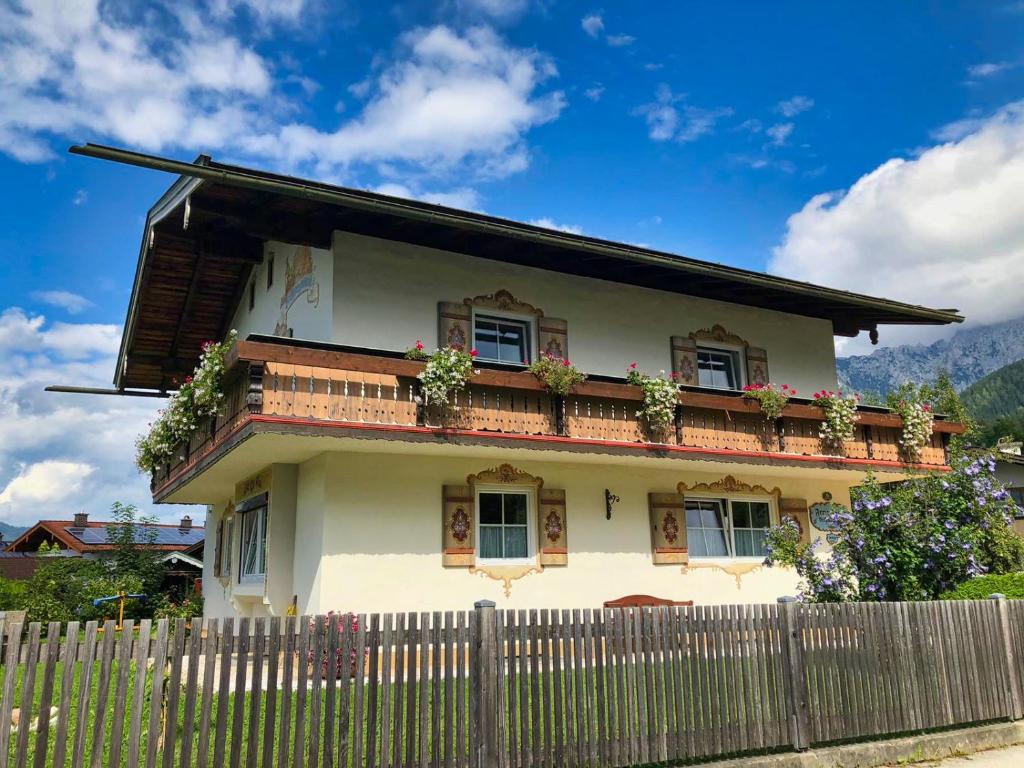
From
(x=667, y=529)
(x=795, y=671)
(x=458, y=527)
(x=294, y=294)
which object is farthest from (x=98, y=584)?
(x=795, y=671)

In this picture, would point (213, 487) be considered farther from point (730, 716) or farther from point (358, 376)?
point (730, 716)

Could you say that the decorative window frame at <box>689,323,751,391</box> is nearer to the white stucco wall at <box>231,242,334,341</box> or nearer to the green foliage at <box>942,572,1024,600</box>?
the green foliage at <box>942,572,1024,600</box>

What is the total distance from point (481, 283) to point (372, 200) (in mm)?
2898

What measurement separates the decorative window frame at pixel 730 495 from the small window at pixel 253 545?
7.28 metres

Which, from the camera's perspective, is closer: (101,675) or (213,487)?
(101,675)

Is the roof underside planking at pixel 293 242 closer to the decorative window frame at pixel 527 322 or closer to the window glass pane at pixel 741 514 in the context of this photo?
the decorative window frame at pixel 527 322

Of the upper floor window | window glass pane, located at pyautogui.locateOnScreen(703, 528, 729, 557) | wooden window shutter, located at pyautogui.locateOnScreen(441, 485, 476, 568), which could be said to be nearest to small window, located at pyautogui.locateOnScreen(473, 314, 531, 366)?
the upper floor window

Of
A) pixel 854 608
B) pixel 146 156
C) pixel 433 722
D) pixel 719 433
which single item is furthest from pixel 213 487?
pixel 854 608

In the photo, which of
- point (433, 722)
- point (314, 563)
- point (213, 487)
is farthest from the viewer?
point (213, 487)

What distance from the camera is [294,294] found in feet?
46.3

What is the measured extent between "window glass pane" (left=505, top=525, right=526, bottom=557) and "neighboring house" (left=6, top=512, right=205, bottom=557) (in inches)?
903

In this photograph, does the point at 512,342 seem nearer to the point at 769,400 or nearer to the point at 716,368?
the point at 769,400

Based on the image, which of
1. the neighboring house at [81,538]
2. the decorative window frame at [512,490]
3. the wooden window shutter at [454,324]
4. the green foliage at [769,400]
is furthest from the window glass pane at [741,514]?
the neighboring house at [81,538]

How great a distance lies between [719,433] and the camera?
13.5 m
